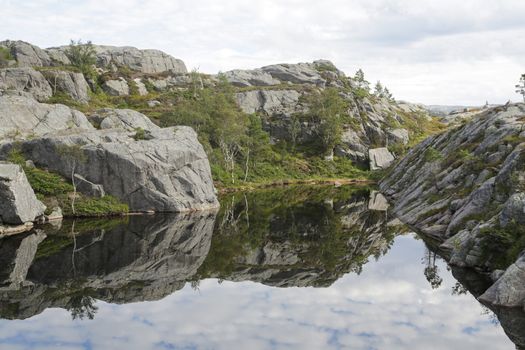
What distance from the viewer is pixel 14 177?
5584 cm

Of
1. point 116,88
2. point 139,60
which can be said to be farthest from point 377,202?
point 139,60

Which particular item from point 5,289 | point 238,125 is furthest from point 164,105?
point 5,289

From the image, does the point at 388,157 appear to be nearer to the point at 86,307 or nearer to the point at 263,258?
the point at 263,258

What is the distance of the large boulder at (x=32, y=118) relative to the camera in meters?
75.6

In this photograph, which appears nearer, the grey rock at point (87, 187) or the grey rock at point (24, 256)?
the grey rock at point (24, 256)

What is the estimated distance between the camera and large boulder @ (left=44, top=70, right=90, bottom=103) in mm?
125250

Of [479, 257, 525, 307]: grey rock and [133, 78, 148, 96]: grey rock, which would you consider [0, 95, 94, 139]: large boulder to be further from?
[133, 78, 148, 96]: grey rock

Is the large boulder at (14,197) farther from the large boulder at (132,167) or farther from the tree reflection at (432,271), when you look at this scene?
the tree reflection at (432,271)

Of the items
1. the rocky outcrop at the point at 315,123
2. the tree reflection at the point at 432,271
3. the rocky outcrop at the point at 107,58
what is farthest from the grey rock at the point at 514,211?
the rocky outcrop at the point at 107,58

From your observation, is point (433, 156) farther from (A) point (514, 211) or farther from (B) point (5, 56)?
(B) point (5, 56)

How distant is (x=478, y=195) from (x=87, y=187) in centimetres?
5240

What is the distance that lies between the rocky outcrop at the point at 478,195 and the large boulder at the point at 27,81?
9031 centimetres

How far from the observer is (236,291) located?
35594mm

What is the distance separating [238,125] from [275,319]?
275 ft
